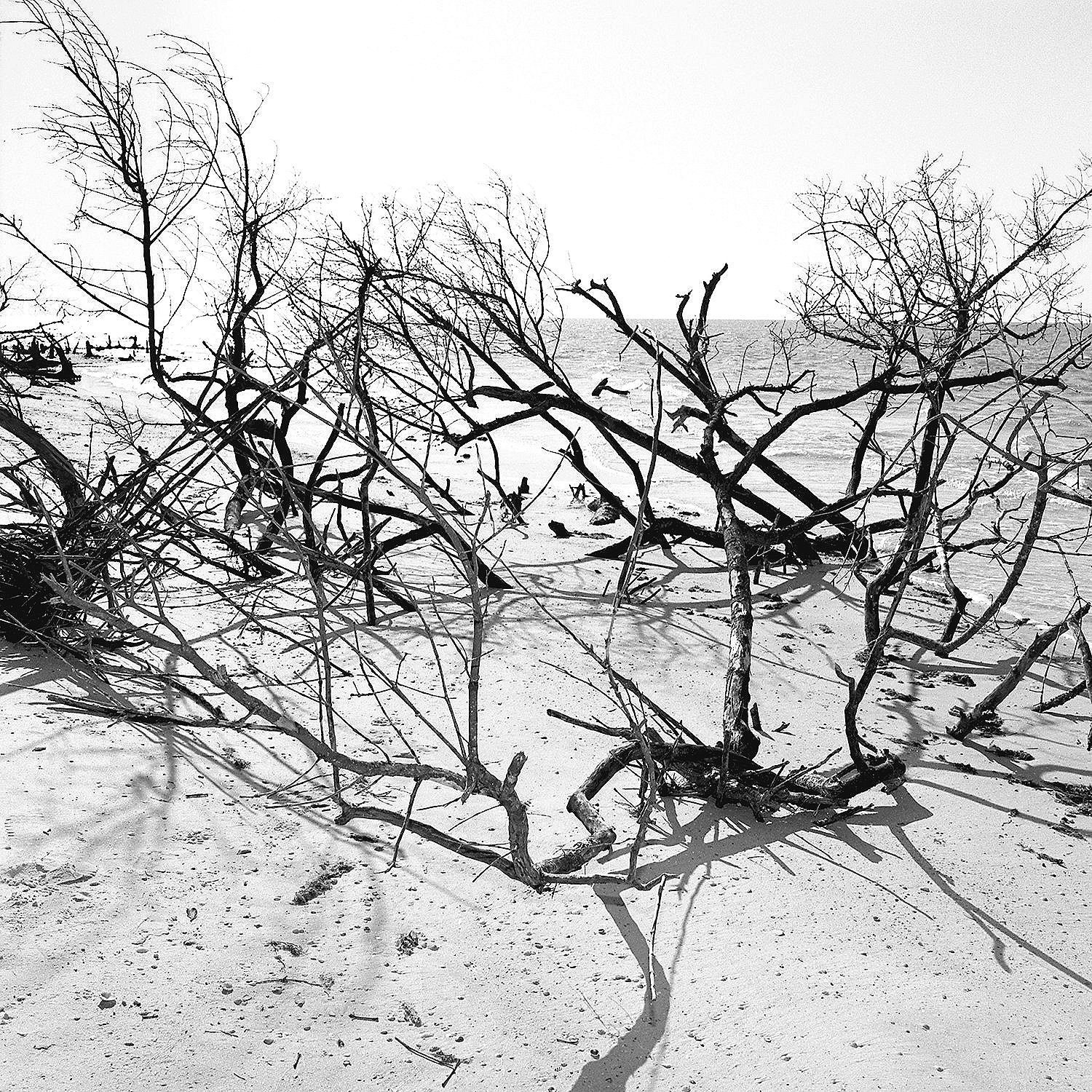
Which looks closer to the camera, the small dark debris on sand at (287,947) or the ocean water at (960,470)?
the small dark debris on sand at (287,947)

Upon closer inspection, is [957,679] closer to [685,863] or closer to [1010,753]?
[1010,753]

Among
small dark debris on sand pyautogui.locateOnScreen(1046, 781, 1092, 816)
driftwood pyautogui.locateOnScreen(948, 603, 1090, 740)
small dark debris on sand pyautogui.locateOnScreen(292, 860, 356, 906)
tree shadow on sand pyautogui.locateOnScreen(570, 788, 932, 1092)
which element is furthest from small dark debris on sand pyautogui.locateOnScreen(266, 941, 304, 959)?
driftwood pyautogui.locateOnScreen(948, 603, 1090, 740)

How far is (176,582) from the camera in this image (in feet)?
17.8

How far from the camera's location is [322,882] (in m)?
2.57

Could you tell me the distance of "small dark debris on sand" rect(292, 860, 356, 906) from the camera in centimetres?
249

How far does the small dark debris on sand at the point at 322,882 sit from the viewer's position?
8.16 ft

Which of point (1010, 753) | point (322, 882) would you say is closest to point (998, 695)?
point (1010, 753)

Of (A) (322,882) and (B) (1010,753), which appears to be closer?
(A) (322,882)

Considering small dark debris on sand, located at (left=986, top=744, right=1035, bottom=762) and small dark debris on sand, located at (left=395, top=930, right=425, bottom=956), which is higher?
small dark debris on sand, located at (left=986, top=744, right=1035, bottom=762)

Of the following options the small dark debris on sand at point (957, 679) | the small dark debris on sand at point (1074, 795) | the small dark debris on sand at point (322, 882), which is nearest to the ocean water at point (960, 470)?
the small dark debris on sand at point (957, 679)

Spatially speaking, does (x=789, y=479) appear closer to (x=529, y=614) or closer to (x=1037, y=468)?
(x=529, y=614)

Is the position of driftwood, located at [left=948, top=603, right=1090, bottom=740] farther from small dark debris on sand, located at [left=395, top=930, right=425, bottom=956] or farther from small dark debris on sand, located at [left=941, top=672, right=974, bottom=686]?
small dark debris on sand, located at [left=395, top=930, right=425, bottom=956]

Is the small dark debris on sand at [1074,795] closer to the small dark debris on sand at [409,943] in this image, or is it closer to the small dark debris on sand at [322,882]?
the small dark debris on sand at [409,943]

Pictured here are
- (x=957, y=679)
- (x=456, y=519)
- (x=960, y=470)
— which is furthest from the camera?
(x=960, y=470)
